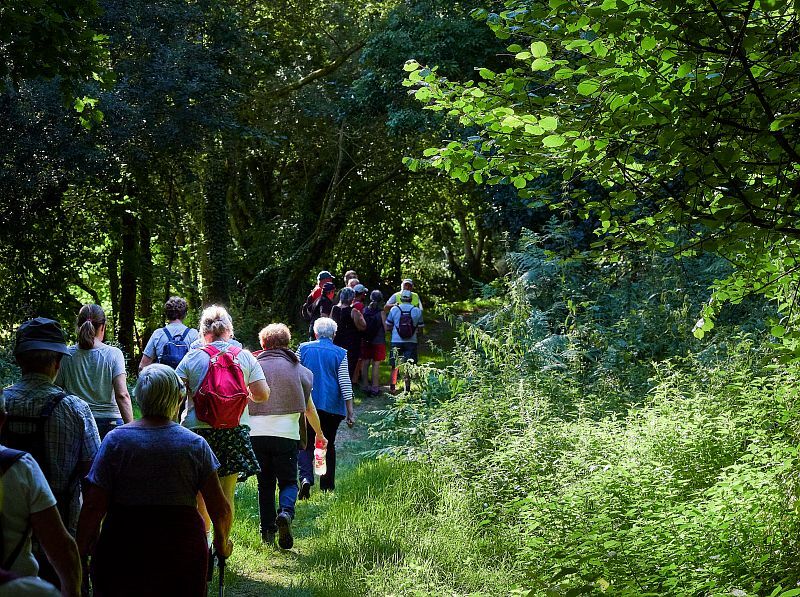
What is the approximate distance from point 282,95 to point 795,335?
19.5 m

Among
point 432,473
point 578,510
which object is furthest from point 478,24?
point 578,510

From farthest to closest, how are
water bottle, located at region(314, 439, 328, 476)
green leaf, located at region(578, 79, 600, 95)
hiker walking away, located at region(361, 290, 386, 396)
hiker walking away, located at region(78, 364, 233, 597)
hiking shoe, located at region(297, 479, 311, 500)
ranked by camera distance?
hiker walking away, located at region(361, 290, 386, 396) < hiking shoe, located at region(297, 479, 311, 500) < water bottle, located at region(314, 439, 328, 476) < green leaf, located at region(578, 79, 600, 95) < hiker walking away, located at region(78, 364, 233, 597)

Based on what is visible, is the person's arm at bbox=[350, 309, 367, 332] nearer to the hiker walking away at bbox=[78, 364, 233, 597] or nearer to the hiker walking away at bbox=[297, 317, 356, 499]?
the hiker walking away at bbox=[297, 317, 356, 499]

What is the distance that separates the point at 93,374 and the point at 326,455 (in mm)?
3445

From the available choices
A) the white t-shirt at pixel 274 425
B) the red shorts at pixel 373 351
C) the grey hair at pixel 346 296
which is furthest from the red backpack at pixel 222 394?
the red shorts at pixel 373 351

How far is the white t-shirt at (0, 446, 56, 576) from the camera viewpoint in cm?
347

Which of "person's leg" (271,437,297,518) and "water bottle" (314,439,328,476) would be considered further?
"water bottle" (314,439,328,476)

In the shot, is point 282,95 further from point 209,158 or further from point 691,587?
point 691,587

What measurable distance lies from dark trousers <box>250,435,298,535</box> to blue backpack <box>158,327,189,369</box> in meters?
0.96

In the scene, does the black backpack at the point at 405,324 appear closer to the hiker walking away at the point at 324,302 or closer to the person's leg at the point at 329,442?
the hiker walking away at the point at 324,302

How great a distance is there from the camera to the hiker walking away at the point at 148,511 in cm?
437

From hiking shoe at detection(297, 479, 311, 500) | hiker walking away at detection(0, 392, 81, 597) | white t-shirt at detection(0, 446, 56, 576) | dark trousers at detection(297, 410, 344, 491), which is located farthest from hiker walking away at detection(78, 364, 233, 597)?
dark trousers at detection(297, 410, 344, 491)

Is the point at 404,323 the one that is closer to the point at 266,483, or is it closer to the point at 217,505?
the point at 266,483

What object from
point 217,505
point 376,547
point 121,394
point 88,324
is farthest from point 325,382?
point 217,505
